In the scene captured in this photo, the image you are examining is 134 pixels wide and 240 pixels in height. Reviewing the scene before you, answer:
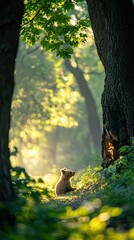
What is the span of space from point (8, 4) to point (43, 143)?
58.2 metres

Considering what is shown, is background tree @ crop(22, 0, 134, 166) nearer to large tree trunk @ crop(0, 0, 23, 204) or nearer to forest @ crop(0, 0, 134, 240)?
forest @ crop(0, 0, 134, 240)

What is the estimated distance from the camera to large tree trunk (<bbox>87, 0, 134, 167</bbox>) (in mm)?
11789

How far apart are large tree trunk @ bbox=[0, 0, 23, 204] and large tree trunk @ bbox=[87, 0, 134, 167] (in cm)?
499

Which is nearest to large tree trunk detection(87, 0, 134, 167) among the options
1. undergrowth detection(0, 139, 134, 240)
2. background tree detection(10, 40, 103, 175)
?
undergrowth detection(0, 139, 134, 240)

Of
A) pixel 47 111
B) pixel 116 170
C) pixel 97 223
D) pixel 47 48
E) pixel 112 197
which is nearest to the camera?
pixel 97 223

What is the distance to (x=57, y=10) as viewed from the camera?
1516 centimetres

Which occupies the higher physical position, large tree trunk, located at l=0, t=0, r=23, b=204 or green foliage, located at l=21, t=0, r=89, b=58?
green foliage, located at l=21, t=0, r=89, b=58

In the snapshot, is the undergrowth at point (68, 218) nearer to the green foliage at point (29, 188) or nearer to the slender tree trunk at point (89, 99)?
the green foliage at point (29, 188)

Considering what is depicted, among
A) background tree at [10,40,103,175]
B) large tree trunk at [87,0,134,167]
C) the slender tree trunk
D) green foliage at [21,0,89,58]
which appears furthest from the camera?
background tree at [10,40,103,175]

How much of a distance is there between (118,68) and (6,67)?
17.9 feet

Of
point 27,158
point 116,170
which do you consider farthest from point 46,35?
point 27,158

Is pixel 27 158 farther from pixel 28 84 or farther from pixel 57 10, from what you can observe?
pixel 57 10

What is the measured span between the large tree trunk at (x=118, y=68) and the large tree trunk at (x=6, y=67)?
4.99 m

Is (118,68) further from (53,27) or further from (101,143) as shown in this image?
(53,27)
